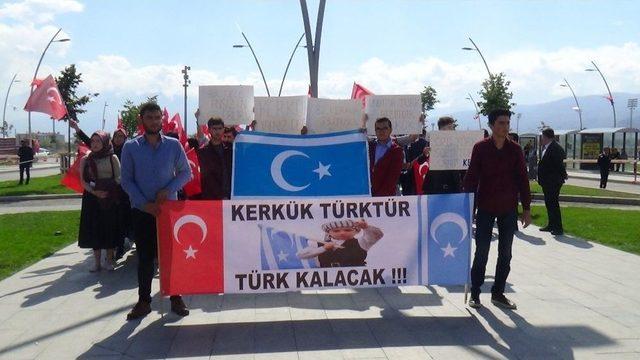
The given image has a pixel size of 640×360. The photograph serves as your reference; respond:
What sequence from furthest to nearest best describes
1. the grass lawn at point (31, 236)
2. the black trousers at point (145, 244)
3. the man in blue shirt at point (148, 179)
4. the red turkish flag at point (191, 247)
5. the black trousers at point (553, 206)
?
1. the black trousers at point (553, 206)
2. the grass lawn at point (31, 236)
3. the black trousers at point (145, 244)
4. the man in blue shirt at point (148, 179)
5. the red turkish flag at point (191, 247)

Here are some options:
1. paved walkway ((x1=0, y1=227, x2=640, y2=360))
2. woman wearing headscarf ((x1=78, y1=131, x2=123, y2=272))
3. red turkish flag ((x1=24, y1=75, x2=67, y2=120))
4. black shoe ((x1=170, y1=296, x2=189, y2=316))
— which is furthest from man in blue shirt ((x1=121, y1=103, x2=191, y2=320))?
red turkish flag ((x1=24, y1=75, x2=67, y2=120))

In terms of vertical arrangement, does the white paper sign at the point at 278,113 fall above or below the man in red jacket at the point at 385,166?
above

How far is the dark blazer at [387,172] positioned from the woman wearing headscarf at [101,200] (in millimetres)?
3291

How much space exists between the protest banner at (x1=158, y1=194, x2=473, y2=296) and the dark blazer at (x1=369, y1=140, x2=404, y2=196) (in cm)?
A: 95

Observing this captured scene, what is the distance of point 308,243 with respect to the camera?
5672 mm

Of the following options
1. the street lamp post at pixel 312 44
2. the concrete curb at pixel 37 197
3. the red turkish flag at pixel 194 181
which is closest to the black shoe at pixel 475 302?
the red turkish flag at pixel 194 181

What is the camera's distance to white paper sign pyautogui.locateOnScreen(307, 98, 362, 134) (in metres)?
7.21

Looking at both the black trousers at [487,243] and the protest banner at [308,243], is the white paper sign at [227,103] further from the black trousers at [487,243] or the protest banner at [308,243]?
the black trousers at [487,243]

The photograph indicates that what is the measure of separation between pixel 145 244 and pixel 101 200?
7.23 ft

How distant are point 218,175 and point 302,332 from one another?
2456mm

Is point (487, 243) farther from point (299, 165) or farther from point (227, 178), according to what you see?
point (227, 178)

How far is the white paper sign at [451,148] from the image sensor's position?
25.2 ft

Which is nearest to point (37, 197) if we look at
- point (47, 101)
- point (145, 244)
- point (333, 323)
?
point (47, 101)

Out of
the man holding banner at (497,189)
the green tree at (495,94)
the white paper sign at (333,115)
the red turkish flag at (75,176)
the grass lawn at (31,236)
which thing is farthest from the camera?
the green tree at (495,94)
